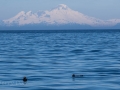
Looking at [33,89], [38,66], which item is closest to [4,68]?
[38,66]

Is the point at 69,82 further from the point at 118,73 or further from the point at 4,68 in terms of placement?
the point at 4,68

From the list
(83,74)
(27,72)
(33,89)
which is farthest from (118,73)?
(33,89)

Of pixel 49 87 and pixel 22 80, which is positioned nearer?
pixel 49 87

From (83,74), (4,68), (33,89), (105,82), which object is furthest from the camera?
(4,68)

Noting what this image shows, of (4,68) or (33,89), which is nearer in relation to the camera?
(33,89)

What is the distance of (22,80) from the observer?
24641 millimetres

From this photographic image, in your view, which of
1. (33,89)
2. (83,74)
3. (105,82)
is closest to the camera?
(33,89)

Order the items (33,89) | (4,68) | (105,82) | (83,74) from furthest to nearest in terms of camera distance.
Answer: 1. (4,68)
2. (83,74)
3. (105,82)
4. (33,89)

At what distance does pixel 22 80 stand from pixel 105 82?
5083 mm

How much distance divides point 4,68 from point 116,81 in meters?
10.7

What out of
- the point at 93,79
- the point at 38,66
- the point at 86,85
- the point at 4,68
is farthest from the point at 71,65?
the point at 86,85

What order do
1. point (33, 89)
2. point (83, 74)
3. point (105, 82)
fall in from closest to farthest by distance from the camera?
point (33, 89) < point (105, 82) < point (83, 74)

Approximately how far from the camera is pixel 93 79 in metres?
25.2

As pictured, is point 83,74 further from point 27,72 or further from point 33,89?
point 33,89
